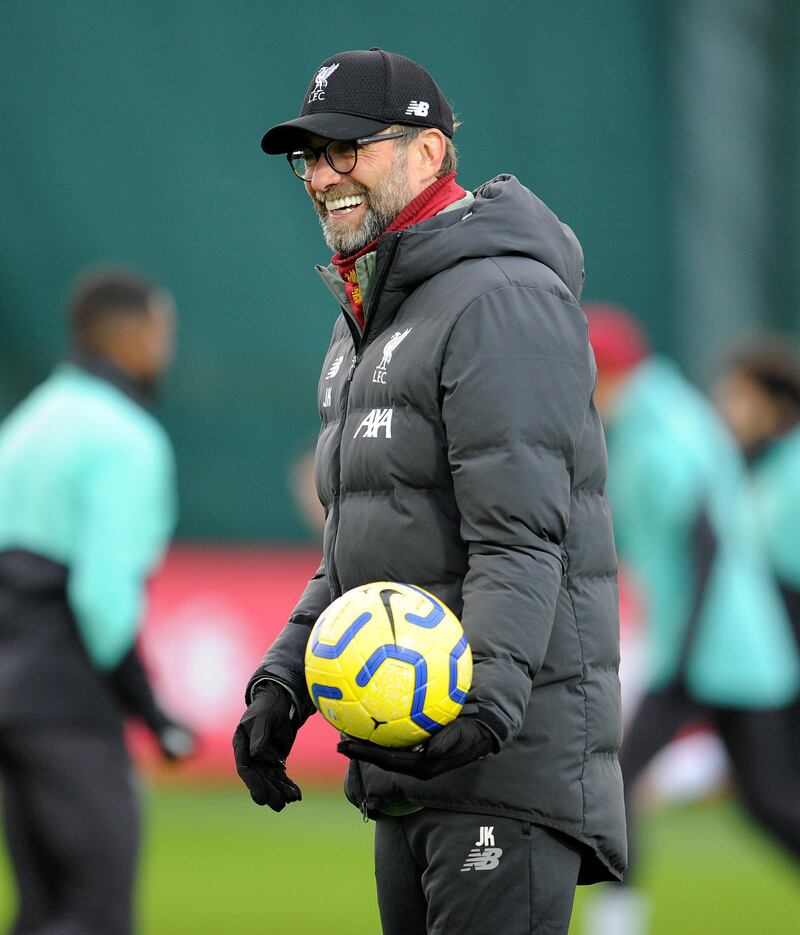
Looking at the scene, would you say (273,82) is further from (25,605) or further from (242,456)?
(25,605)

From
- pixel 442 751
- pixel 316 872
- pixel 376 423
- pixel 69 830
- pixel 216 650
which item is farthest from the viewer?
pixel 216 650

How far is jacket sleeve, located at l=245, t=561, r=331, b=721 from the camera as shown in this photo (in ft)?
12.0

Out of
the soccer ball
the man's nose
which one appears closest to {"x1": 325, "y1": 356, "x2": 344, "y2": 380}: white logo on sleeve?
the man's nose

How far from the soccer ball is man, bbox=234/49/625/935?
40 millimetres

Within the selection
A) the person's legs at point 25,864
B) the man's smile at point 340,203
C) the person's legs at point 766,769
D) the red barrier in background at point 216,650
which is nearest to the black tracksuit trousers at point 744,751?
the person's legs at point 766,769

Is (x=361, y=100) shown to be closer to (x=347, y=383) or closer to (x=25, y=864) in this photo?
(x=347, y=383)

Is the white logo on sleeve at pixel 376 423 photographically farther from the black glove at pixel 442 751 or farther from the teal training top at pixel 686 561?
the teal training top at pixel 686 561

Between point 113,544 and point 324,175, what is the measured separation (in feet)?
7.22

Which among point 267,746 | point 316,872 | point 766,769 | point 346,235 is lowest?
point 316,872

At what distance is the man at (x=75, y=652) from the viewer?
Result: 534 cm

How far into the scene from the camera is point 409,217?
360cm

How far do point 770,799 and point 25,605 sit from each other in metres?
3.18

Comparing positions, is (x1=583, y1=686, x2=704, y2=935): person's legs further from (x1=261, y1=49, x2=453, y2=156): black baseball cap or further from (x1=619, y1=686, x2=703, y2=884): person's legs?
(x1=261, y1=49, x2=453, y2=156): black baseball cap

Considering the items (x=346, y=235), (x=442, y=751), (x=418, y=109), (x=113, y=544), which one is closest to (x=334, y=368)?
(x=346, y=235)
